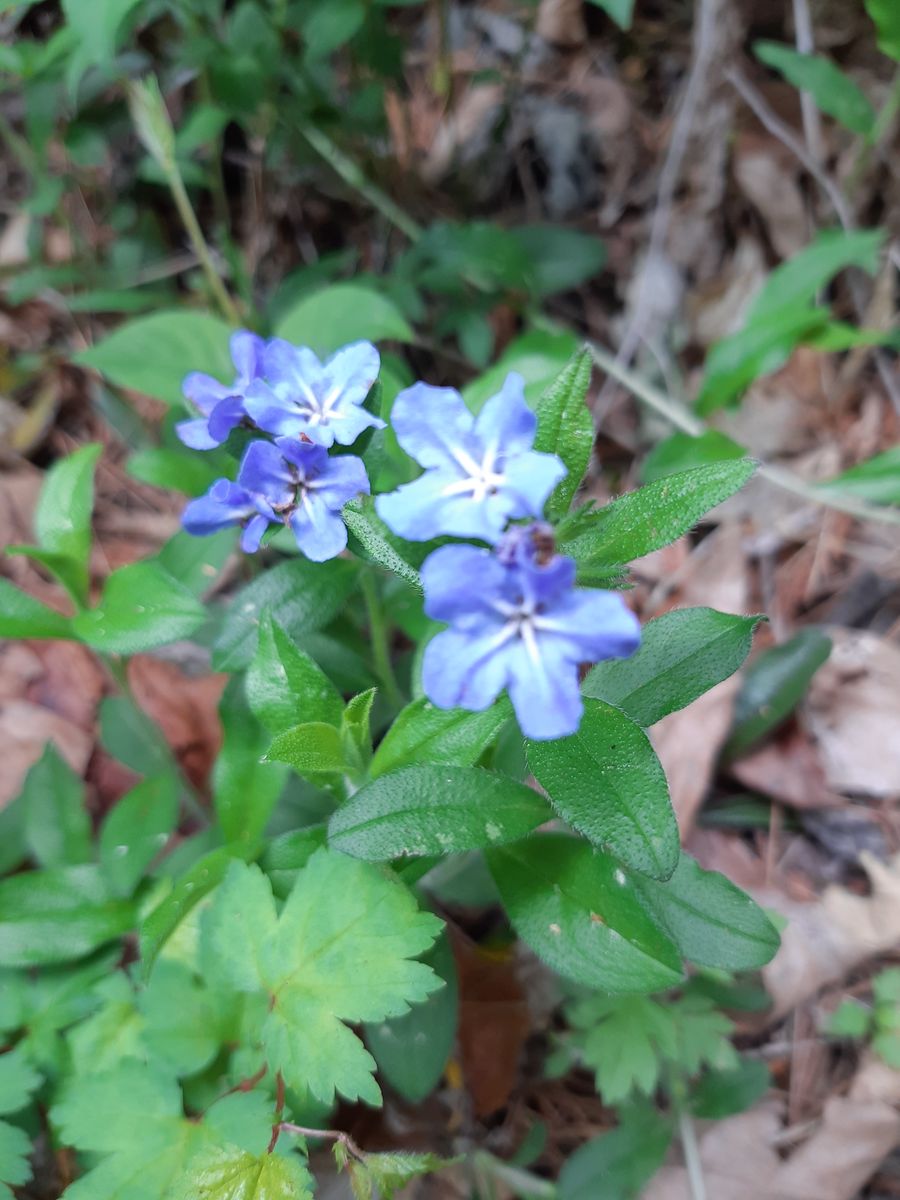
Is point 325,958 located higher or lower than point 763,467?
lower

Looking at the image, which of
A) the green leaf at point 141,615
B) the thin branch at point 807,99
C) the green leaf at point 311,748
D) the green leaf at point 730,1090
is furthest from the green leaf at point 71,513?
the thin branch at point 807,99

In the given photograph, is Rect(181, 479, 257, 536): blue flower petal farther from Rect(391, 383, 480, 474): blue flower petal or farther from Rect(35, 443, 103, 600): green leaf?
Rect(35, 443, 103, 600): green leaf

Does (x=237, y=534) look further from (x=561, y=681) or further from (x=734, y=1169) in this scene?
(x=734, y=1169)

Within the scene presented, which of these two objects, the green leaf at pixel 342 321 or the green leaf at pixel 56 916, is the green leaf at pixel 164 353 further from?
the green leaf at pixel 56 916

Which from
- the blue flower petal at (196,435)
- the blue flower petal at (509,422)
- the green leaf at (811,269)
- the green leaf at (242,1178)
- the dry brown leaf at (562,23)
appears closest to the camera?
the blue flower petal at (509,422)

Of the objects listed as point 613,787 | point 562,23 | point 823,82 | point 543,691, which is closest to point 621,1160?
point 613,787

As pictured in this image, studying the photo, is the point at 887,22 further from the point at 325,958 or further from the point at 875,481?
the point at 325,958
